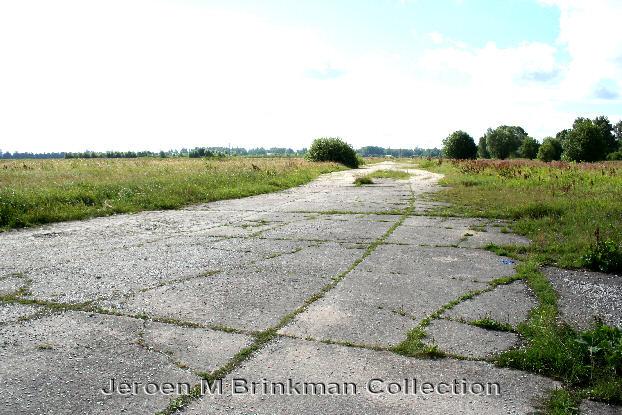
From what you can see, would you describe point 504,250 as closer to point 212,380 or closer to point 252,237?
point 252,237

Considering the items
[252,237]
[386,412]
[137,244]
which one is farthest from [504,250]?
[137,244]

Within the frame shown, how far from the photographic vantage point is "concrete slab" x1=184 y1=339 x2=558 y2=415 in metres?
2.81

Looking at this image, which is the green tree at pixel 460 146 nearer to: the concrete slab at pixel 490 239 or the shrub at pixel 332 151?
the shrub at pixel 332 151

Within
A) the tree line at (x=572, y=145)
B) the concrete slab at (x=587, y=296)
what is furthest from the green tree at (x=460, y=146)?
the concrete slab at (x=587, y=296)

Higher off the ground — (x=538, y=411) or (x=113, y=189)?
(x=113, y=189)

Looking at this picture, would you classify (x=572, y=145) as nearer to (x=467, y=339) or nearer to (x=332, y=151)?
(x=332, y=151)

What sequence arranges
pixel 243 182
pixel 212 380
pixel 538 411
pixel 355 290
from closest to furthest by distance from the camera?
pixel 538 411
pixel 212 380
pixel 355 290
pixel 243 182

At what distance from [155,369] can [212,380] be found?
48 cm

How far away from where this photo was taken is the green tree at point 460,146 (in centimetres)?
5316

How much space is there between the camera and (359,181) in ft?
68.1

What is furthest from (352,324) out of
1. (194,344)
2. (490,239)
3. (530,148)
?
(530,148)

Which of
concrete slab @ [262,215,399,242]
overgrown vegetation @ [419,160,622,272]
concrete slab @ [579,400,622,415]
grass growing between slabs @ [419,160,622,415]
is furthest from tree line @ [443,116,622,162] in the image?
concrete slab @ [579,400,622,415]

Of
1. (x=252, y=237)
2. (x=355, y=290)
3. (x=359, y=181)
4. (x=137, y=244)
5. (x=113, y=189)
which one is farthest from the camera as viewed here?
(x=359, y=181)

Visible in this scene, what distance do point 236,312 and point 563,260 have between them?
472 centimetres
